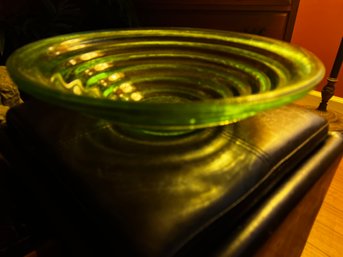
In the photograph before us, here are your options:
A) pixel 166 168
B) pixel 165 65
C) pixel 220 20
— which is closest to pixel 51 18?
pixel 220 20

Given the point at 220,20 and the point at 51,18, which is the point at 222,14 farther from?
the point at 51,18

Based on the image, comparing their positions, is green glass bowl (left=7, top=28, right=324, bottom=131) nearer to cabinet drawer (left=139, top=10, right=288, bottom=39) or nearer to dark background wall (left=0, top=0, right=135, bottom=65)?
dark background wall (left=0, top=0, right=135, bottom=65)

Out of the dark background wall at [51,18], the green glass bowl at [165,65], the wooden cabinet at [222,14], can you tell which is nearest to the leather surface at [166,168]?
the green glass bowl at [165,65]

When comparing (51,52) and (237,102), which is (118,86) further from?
(237,102)

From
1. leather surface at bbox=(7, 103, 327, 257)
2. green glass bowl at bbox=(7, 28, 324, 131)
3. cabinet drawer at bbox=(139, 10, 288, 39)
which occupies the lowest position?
cabinet drawer at bbox=(139, 10, 288, 39)

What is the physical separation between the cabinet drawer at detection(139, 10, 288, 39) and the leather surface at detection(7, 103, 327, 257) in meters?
1.36

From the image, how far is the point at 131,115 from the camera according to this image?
0.35 metres

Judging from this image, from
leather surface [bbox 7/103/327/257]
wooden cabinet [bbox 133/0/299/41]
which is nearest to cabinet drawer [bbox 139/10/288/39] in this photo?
wooden cabinet [bbox 133/0/299/41]

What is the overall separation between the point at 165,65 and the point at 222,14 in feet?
4.29

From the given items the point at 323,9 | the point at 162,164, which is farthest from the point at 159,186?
the point at 323,9

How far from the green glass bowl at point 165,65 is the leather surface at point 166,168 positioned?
7 cm

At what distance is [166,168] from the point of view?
0.46m

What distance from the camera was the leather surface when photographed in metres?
0.40

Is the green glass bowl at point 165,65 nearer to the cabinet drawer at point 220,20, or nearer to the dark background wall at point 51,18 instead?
the dark background wall at point 51,18
